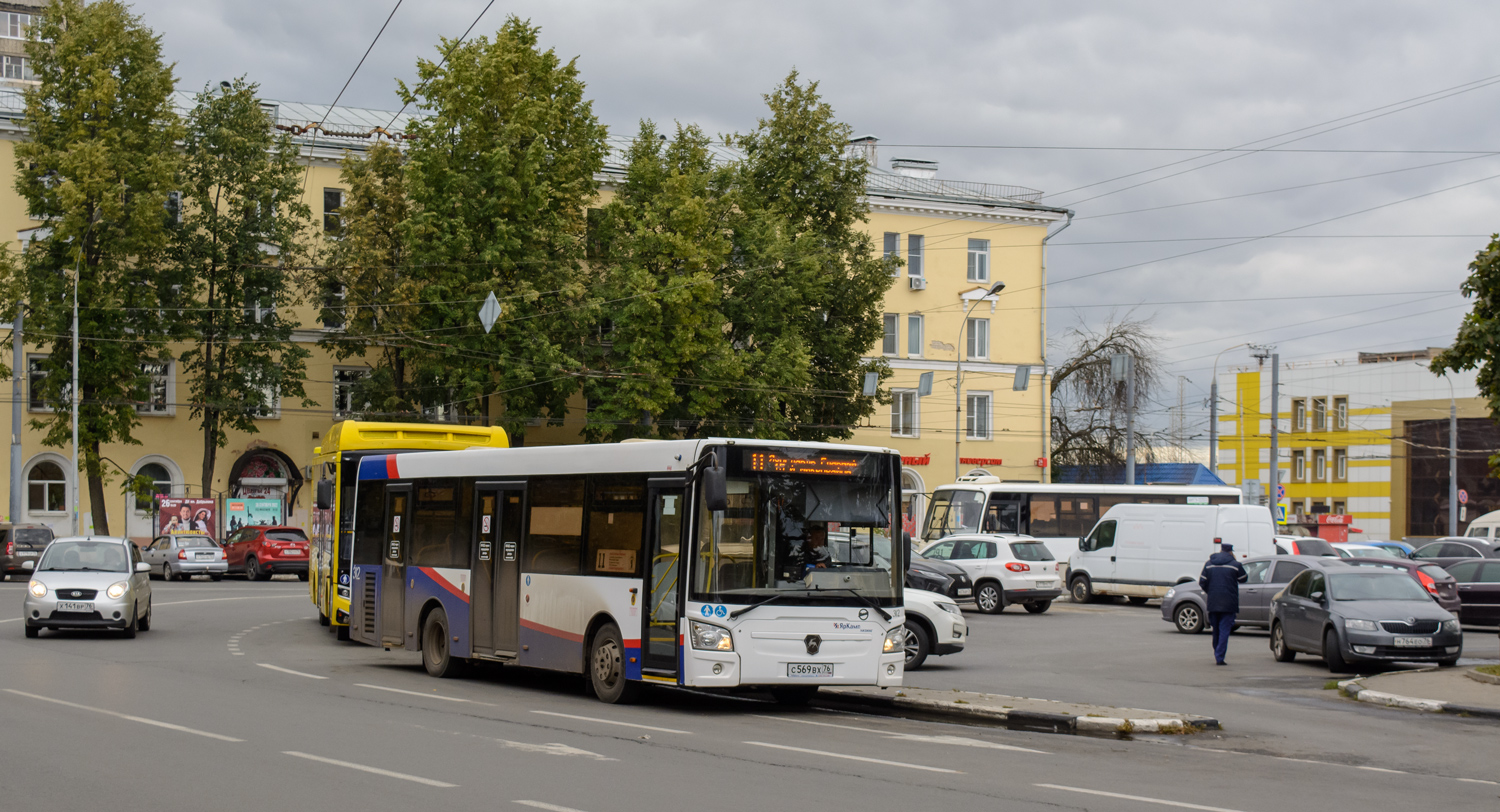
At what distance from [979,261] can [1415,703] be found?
49.3 m

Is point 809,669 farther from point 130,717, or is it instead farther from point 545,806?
point 130,717

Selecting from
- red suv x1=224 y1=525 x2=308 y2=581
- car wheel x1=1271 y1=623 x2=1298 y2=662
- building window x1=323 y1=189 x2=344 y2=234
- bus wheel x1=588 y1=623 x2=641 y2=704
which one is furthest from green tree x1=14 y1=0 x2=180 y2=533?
car wheel x1=1271 y1=623 x2=1298 y2=662

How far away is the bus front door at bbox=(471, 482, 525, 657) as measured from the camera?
53.8ft

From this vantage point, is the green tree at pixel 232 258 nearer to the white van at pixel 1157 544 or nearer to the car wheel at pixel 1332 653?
the white van at pixel 1157 544

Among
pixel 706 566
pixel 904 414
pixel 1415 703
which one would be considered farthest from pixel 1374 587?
pixel 904 414

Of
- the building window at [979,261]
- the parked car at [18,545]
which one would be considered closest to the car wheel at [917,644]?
the parked car at [18,545]

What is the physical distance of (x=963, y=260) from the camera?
2499 inches

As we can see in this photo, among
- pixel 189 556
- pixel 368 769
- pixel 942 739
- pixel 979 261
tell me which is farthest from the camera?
pixel 979 261

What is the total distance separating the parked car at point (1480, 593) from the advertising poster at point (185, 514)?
1496 inches

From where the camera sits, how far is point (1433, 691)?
16.5 m

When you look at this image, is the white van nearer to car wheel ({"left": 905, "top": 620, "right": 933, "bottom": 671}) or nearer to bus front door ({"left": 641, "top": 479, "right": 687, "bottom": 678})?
car wheel ({"left": 905, "top": 620, "right": 933, "bottom": 671})

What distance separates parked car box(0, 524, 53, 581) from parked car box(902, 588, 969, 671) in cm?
3300

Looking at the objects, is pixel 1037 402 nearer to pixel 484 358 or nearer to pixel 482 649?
pixel 484 358

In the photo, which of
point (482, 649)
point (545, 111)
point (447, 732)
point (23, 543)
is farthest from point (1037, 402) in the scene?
point (447, 732)
